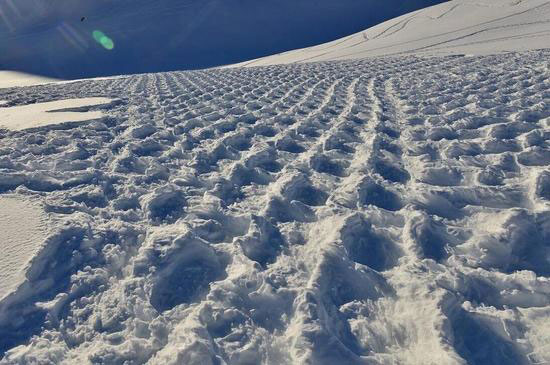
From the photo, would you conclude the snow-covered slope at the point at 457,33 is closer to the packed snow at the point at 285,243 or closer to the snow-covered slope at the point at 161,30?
the snow-covered slope at the point at 161,30

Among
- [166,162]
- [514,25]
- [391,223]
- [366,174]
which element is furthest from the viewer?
[514,25]

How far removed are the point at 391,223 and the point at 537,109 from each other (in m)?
2.84

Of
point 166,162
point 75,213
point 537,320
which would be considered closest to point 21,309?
point 75,213

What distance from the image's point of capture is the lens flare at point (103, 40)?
952 inches

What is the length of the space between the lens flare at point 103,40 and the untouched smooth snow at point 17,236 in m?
24.1

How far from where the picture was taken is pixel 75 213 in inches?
101

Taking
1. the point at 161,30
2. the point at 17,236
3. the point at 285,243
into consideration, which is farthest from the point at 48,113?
the point at 161,30

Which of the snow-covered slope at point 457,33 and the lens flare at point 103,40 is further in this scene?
the lens flare at point 103,40

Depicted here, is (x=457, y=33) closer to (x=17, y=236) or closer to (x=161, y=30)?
(x=17, y=236)

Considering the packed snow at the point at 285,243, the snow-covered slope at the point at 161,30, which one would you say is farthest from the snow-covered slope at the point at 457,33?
the packed snow at the point at 285,243

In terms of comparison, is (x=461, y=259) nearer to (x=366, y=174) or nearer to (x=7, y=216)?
(x=366, y=174)

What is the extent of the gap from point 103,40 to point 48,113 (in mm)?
21710

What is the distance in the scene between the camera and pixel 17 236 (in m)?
2.27

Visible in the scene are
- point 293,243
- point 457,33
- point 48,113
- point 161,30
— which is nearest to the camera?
point 293,243
